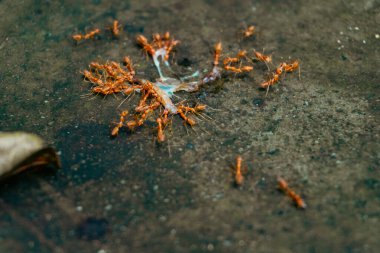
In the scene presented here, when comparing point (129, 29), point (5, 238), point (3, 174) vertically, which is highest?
point (129, 29)

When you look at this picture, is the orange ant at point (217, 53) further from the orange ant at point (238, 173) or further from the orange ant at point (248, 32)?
the orange ant at point (238, 173)

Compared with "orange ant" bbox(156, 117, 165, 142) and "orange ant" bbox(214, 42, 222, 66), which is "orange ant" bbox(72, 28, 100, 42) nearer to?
"orange ant" bbox(214, 42, 222, 66)

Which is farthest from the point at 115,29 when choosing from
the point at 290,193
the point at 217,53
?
the point at 290,193

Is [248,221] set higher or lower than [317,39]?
lower

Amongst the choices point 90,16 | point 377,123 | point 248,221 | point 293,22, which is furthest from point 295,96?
point 90,16

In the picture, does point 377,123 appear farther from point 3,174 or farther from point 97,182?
point 3,174

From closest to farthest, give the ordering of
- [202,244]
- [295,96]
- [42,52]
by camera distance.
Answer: [202,244] < [295,96] < [42,52]

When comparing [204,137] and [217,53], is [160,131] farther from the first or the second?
[217,53]
